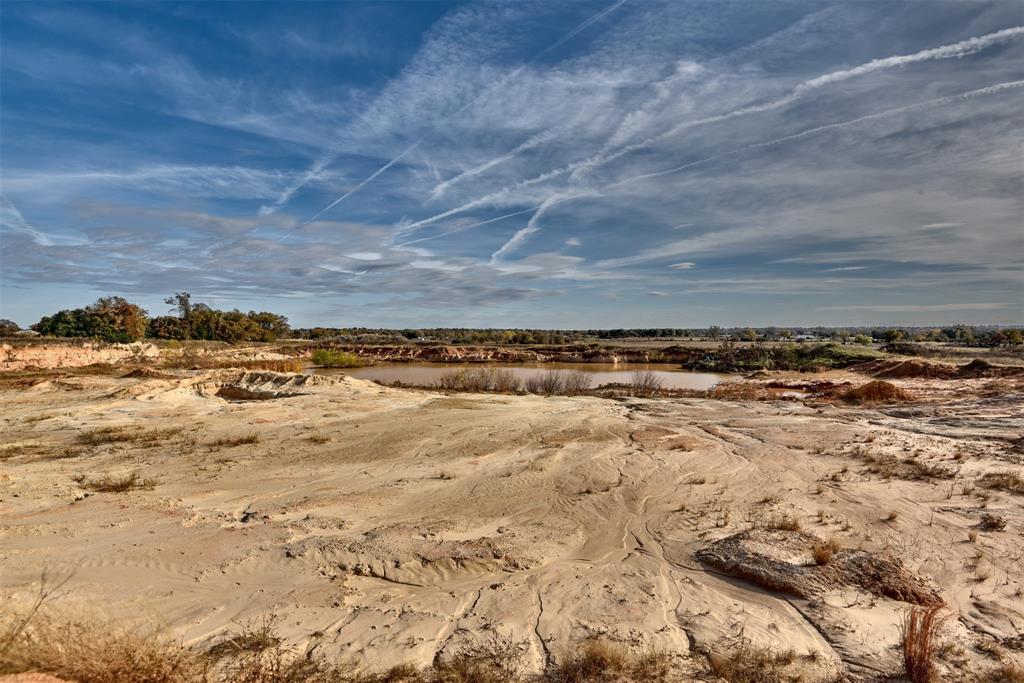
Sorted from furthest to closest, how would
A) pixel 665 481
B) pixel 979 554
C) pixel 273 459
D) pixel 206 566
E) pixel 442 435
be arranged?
pixel 442 435
pixel 273 459
pixel 665 481
pixel 979 554
pixel 206 566

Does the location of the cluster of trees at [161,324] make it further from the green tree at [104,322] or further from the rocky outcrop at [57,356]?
the rocky outcrop at [57,356]

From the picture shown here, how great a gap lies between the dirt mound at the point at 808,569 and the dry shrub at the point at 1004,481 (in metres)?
4.68

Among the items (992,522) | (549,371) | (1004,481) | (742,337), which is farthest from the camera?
(742,337)

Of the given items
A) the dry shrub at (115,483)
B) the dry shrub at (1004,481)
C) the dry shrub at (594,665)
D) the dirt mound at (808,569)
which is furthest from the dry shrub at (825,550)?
the dry shrub at (115,483)

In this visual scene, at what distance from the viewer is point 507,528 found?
24.5ft

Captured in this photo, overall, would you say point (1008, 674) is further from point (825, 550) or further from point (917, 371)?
point (917, 371)

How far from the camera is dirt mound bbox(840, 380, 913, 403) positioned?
819 inches

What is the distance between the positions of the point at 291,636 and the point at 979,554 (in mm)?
8303

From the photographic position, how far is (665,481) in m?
9.74

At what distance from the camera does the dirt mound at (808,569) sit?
5.71 metres

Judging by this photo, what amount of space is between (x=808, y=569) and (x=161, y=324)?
74.6 m

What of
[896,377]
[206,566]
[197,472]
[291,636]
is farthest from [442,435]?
[896,377]

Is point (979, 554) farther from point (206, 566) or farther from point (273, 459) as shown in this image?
point (273, 459)

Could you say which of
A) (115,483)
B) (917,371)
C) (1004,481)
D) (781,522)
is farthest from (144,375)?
(917,371)
